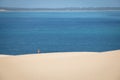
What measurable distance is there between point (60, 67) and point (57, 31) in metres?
0.44

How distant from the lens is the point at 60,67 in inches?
95.2

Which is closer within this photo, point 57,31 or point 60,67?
point 60,67

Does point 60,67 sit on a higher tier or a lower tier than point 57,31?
lower

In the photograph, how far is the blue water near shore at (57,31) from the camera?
2.58m

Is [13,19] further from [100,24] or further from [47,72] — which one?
[100,24]

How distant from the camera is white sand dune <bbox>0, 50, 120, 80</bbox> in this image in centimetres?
235

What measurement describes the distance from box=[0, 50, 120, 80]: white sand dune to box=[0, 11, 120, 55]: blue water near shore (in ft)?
0.68

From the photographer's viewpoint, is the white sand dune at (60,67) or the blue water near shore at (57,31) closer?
the white sand dune at (60,67)

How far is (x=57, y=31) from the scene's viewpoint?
8.59 ft

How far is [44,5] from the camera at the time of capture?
2.57m

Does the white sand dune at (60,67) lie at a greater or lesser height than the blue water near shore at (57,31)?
lesser

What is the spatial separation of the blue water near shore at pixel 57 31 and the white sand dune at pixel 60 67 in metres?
0.21

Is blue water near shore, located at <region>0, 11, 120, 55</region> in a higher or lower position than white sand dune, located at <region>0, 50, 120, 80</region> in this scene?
higher

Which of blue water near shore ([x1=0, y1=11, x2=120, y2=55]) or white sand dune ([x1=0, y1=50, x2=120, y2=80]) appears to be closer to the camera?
white sand dune ([x1=0, y1=50, x2=120, y2=80])
